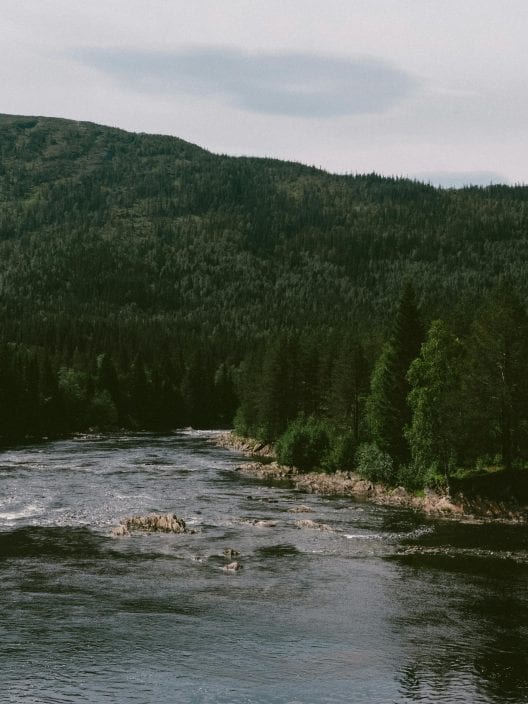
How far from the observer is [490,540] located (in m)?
54.2

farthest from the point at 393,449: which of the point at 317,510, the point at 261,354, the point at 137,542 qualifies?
the point at 261,354

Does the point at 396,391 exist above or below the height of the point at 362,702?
above

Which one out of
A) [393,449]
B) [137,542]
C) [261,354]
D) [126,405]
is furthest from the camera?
[126,405]

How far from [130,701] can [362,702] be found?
8.18m

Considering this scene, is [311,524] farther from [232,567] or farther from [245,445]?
[245,445]

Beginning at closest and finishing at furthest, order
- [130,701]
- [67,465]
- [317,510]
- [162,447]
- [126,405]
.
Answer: [130,701] < [317,510] < [67,465] < [162,447] < [126,405]

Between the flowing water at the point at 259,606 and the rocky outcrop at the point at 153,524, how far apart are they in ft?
4.25

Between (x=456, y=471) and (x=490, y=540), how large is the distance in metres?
16.5

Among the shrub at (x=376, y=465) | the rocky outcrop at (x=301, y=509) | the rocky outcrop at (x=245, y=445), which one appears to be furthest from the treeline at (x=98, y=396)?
the rocky outcrop at (x=301, y=509)

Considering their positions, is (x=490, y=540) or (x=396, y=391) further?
(x=396, y=391)

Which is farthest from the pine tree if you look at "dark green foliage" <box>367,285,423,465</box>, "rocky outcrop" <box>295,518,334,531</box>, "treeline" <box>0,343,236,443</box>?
"treeline" <box>0,343,236,443</box>

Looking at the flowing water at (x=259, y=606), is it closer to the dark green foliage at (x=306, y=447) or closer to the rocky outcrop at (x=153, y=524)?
the rocky outcrop at (x=153, y=524)

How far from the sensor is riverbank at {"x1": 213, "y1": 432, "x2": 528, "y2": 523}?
62.3m

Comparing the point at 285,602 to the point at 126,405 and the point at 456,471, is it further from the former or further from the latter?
Answer: the point at 126,405
